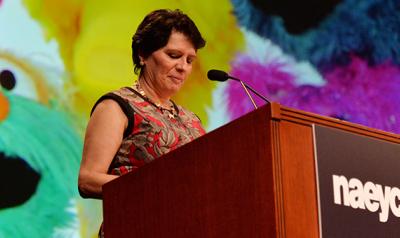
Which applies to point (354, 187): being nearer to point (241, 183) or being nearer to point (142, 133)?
point (241, 183)

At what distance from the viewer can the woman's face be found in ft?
8.93

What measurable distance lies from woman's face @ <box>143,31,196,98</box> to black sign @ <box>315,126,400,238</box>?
904mm

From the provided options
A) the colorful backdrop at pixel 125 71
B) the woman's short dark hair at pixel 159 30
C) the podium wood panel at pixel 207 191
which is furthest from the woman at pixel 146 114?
the colorful backdrop at pixel 125 71

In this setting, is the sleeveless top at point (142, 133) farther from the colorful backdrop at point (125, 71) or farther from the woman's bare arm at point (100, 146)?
the colorful backdrop at point (125, 71)

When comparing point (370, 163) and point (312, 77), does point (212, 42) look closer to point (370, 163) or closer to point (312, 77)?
point (312, 77)

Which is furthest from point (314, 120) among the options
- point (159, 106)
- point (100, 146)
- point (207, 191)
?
point (159, 106)

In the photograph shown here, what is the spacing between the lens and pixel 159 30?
8.91 feet

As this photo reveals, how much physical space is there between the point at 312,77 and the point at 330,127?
2.60 m

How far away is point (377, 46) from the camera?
4754mm

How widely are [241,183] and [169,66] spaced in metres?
0.91

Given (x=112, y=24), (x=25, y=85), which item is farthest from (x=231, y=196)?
(x=112, y=24)

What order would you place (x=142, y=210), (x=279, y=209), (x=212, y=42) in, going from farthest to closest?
(x=212, y=42) < (x=142, y=210) < (x=279, y=209)

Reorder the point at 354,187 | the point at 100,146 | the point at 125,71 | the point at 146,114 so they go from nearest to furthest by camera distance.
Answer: the point at 354,187 < the point at 100,146 < the point at 146,114 < the point at 125,71

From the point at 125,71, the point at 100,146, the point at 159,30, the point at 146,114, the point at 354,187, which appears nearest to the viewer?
the point at 354,187
